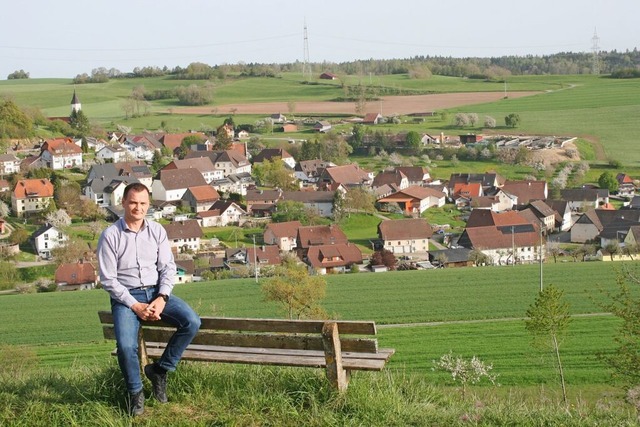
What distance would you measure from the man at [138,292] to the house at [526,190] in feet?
131

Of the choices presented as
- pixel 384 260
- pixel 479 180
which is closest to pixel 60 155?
pixel 479 180

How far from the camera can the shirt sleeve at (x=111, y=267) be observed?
4.57 metres

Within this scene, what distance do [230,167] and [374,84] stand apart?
153 feet

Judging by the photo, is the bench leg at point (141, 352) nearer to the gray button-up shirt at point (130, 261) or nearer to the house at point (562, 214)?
the gray button-up shirt at point (130, 261)

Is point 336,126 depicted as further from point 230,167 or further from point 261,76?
point 261,76

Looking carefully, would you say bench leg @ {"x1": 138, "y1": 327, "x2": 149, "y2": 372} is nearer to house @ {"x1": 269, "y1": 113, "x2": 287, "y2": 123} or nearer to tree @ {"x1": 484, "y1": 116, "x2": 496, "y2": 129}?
tree @ {"x1": 484, "y1": 116, "x2": 496, "y2": 129}

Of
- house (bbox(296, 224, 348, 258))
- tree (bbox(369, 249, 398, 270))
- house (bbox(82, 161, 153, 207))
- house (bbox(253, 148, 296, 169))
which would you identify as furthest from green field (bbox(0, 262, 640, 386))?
house (bbox(253, 148, 296, 169))

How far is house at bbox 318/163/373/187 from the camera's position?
47684mm

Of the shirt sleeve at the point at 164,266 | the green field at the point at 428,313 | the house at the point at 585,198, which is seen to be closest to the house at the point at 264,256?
the green field at the point at 428,313

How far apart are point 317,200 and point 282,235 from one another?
6.87 metres

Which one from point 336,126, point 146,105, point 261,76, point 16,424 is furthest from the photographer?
point 261,76

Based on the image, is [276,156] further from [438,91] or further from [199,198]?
[438,91]

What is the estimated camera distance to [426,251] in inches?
1346

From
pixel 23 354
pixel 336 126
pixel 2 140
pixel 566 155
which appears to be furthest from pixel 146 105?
pixel 23 354
